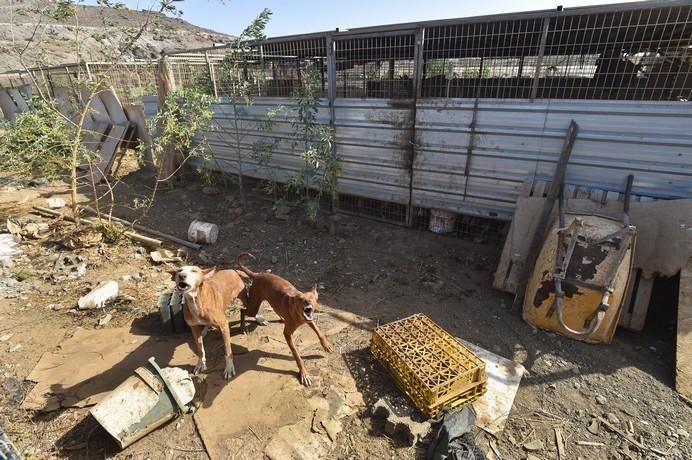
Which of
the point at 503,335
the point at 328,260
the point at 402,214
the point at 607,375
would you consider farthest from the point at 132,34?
the point at 607,375

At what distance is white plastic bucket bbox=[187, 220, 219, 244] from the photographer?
6285mm

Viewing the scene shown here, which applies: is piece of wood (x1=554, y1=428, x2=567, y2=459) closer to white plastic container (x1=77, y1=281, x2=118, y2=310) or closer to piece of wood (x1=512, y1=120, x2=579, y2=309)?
piece of wood (x1=512, y1=120, x2=579, y2=309)

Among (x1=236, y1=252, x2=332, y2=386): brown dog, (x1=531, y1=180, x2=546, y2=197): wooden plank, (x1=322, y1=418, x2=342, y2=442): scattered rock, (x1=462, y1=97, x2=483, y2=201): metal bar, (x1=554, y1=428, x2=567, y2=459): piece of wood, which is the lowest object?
(x1=554, y1=428, x2=567, y2=459): piece of wood

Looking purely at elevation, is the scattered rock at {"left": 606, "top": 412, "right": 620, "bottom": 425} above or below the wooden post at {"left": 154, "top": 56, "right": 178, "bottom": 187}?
below

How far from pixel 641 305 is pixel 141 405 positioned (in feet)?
17.7

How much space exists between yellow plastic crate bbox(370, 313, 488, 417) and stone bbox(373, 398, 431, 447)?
0.14 metres

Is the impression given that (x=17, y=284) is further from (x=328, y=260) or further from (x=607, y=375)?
(x=607, y=375)

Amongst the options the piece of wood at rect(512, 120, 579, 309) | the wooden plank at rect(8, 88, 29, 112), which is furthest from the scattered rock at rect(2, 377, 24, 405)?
the wooden plank at rect(8, 88, 29, 112)

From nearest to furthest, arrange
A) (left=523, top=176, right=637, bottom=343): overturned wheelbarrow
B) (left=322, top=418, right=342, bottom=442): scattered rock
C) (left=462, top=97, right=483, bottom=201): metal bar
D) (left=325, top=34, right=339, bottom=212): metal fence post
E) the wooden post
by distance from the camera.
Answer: (left=322, top=418, right=342, bottom=442): scattered rock < (left=523, top=176, right=637, bottom=343): overturned wheelbarrow < (left=462, top=97, right=483, bottom=201): metal bar < (left=325, top=34, right=339, bottom=212): metal fence post < the wooden post

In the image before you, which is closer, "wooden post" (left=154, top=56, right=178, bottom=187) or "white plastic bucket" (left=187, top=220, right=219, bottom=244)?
"white plastic bucket" (left=187, top=220, right=219, bottom=244)

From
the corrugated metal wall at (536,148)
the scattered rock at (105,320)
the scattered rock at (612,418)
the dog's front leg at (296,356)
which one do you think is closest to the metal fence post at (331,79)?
the corrugated metal wall at (536,148)

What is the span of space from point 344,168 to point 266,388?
14.5 feet

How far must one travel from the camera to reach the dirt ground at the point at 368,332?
2.92 m

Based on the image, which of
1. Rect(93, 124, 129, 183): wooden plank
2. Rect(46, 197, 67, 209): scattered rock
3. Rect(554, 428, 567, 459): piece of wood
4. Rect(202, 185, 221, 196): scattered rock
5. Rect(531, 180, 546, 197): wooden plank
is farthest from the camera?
Rect(93, 124, 129, 183): wooden plank
